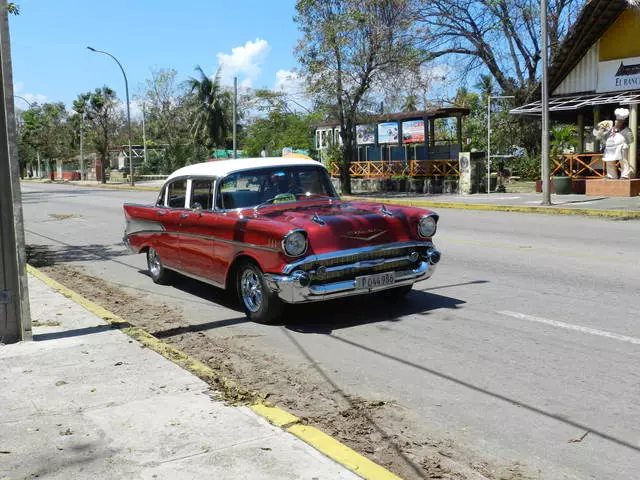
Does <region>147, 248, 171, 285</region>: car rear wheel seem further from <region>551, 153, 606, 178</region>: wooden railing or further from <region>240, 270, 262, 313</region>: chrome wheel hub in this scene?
<region>551, 153, 606, 178</region>: wooden railing

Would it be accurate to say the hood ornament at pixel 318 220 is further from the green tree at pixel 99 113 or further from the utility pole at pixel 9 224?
the green tree at pixel 99 113

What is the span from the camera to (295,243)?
6.12m

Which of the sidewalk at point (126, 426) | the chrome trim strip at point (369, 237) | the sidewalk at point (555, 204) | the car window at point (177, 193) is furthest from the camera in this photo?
the sidewalk at point (555, 204)

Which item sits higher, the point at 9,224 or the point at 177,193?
the point at 177,193

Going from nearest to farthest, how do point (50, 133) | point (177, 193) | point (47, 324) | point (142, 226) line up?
point (47, 324), point (177, 193), point (142, 226), point (50, 133)

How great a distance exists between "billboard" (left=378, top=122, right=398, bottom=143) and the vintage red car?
906 inches

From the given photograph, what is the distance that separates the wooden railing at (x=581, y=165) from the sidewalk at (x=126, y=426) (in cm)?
2197

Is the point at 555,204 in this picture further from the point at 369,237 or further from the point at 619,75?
the point at 369,237

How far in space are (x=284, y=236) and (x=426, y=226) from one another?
5.38 feet

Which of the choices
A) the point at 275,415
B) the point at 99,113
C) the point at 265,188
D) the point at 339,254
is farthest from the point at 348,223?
the point at 99,113

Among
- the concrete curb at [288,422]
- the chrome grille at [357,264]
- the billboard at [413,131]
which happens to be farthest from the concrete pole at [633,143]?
the concrete curb at [288,422]

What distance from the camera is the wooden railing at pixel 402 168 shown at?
28.6 metres

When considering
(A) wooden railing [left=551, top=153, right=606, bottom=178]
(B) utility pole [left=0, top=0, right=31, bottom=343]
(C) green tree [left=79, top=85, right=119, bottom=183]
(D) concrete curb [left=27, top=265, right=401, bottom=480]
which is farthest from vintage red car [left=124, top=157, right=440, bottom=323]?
(C) green tree [left=79, top=85, right=119, bottom=183]

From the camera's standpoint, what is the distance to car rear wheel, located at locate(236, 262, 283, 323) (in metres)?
6.57
